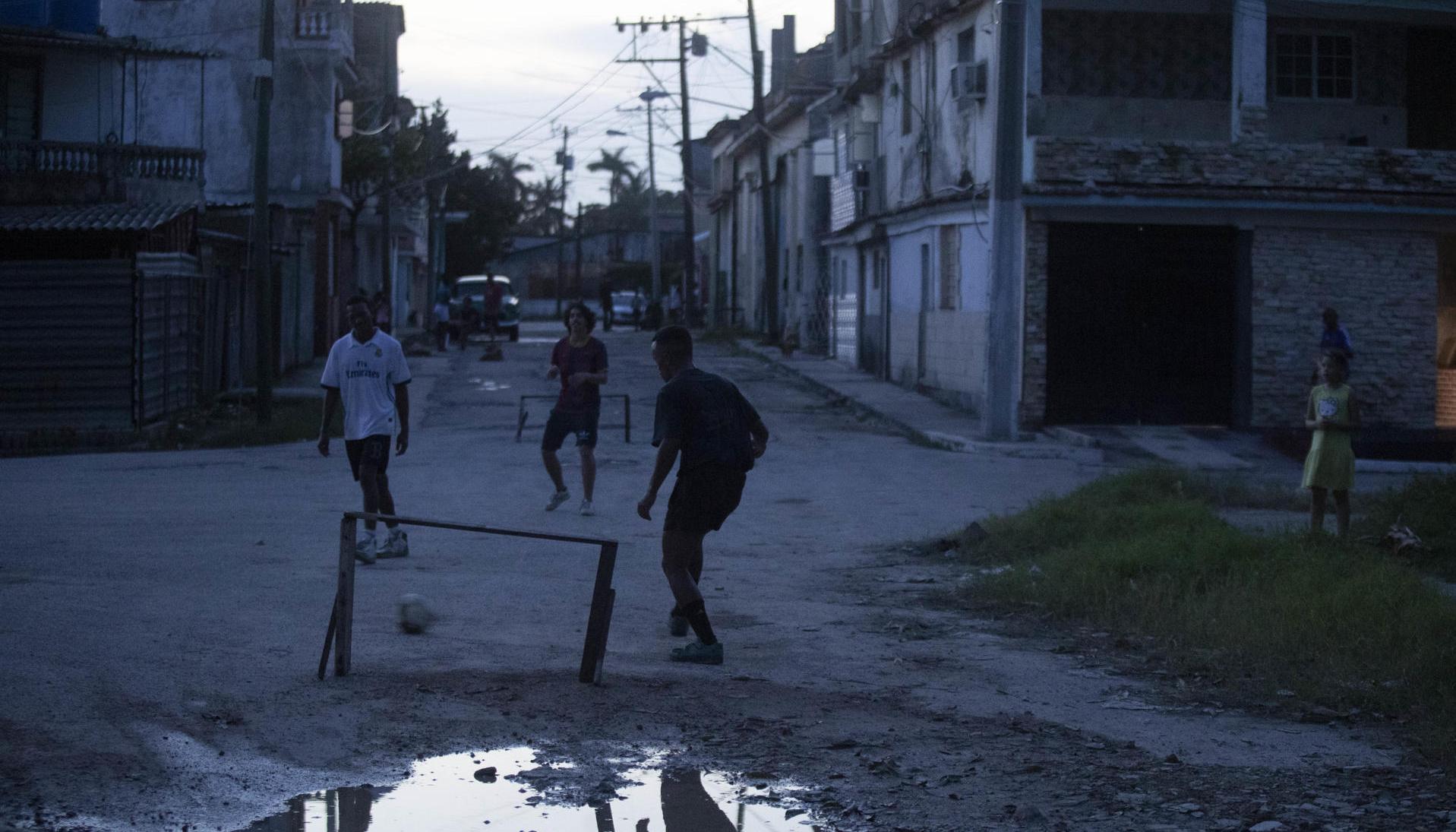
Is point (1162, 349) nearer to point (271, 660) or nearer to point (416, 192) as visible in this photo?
point (271, 660)

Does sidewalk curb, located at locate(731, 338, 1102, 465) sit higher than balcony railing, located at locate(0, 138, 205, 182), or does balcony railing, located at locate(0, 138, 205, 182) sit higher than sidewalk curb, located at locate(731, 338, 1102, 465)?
balcony railing, located at locate(0, 138, 205, 182)

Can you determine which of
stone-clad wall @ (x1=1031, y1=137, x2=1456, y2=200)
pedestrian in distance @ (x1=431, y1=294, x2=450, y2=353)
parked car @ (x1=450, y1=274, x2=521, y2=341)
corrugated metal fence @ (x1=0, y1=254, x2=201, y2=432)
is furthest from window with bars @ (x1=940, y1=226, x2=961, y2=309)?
parked car @ (x1=450, y1=274, x2=521, y2=341)

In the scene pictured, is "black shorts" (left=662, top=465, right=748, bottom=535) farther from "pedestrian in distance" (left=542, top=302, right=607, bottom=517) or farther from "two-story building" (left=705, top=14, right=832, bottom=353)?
"two-story building" (left=705, top=14, right=832, bottom=353)

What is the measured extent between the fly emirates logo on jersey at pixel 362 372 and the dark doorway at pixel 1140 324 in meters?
12.7

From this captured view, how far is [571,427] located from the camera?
13.5 meters

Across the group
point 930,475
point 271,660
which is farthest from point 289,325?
point 271,660

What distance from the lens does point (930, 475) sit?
1717 centimetres

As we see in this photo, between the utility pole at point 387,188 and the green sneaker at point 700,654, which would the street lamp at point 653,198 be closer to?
the utility pole at point 387,188

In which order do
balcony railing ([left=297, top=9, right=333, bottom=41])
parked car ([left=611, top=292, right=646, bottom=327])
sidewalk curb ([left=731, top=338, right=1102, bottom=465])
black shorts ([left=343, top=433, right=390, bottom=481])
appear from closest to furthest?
black shorts ([left=343, top=433, right=390, bottom=481])
sidewalk curb ([left=731, top=338, right=1102, bottom=465])
balcony railing ([left=297, top=9, right=333, bottom=41])
parked car ([left=611, top=292, right=646, bottom=327])

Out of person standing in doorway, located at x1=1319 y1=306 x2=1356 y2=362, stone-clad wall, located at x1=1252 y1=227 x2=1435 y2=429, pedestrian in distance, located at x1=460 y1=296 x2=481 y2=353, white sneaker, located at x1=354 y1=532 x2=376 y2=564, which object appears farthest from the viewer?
pedestrian in distance, located at x1=460 y1=296 x2=481 y2=353

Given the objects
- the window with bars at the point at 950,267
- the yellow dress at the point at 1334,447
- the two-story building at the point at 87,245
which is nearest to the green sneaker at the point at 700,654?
the yellow dress at the point at 1334,447

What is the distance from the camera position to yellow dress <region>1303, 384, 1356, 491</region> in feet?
38.2

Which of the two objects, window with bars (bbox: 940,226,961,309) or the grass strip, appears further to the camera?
window with bars (bbox: 940,226,961,309)

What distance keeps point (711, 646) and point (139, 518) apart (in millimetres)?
7040
